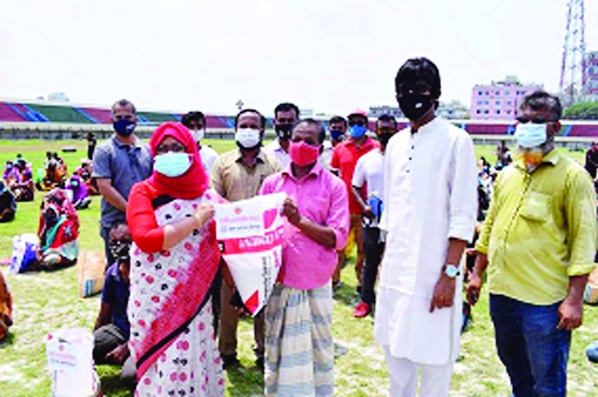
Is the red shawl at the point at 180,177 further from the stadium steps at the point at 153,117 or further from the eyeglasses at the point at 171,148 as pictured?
the stadium steps at the point at 153,117

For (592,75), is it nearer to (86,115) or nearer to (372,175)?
(86,115)

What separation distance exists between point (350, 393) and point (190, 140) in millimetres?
2179

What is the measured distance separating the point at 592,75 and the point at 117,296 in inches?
4770

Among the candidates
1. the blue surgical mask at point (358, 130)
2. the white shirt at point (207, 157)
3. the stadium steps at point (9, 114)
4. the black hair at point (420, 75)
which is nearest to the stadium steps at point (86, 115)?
the stadium steps at point (9, 114)

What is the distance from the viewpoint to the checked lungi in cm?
268

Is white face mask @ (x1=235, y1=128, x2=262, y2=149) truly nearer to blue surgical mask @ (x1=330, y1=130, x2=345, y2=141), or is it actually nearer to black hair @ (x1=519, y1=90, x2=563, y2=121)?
black hair @ (x1=519, y1=90, x2=563, y2=121)

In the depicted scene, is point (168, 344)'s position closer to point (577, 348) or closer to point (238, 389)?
point (238, 389)

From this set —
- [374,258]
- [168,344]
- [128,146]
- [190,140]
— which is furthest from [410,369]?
[128,146]

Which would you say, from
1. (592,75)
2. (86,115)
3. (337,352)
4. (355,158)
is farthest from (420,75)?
(592,75)

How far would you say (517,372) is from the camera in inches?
108

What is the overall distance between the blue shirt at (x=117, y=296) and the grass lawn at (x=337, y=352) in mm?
394

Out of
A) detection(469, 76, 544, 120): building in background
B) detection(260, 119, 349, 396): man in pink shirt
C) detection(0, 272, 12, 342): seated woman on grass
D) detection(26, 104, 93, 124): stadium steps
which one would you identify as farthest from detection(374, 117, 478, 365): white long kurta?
detection(469, 76, 544, 120): building in background

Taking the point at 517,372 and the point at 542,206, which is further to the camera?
the point at 517,372

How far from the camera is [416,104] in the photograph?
232cm
